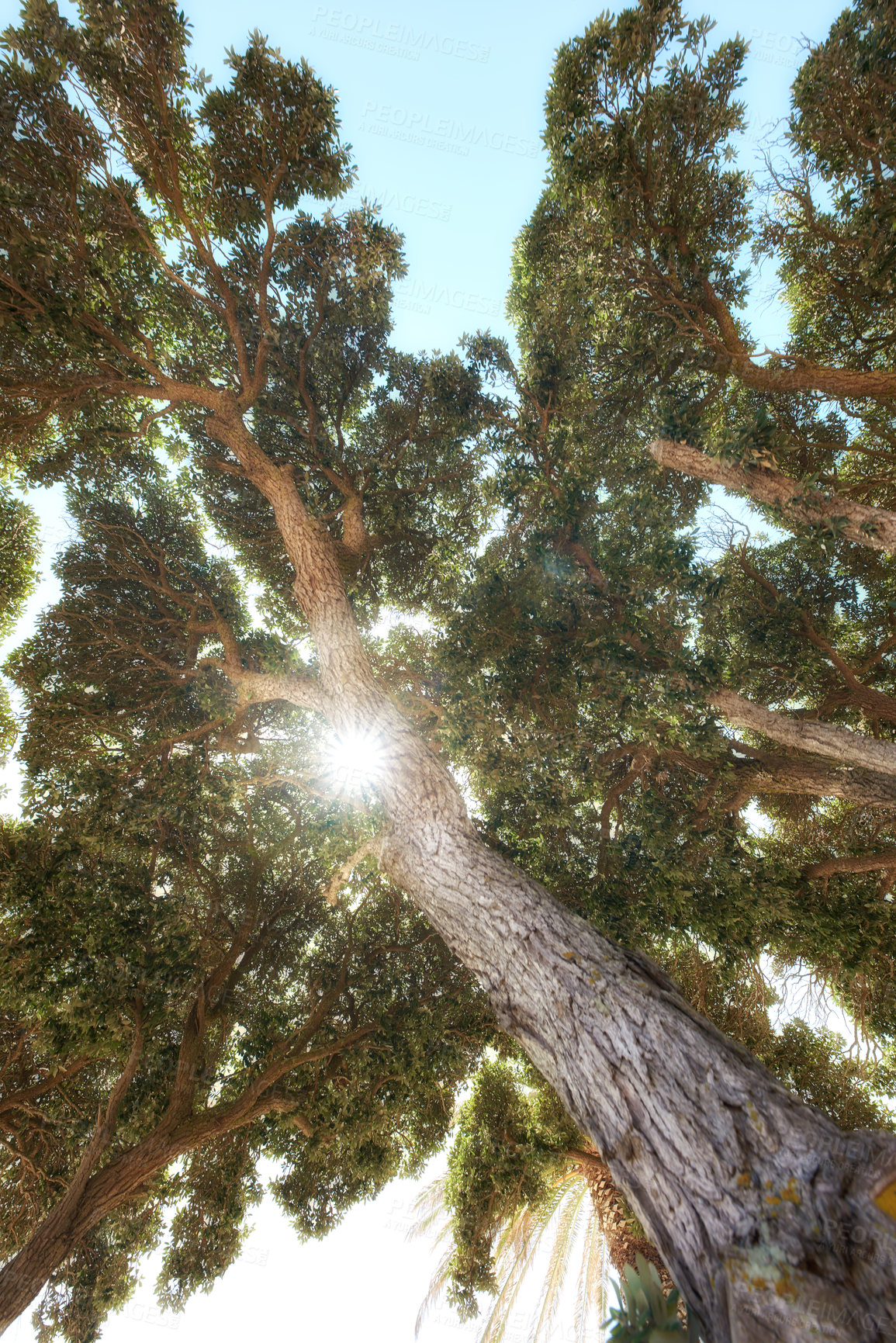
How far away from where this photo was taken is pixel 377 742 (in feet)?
19.9

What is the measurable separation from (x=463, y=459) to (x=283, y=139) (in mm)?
5043

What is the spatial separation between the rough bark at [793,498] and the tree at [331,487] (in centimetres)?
125

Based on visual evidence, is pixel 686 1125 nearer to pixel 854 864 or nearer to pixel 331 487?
pixel 854 864

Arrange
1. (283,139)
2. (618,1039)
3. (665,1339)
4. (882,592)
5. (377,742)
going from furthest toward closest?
(882,592) < (283,139) < (377,742) < (618,1039) < (665,1339)

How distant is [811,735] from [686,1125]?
15.6ft

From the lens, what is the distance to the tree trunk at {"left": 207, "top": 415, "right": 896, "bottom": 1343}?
207 centimetres

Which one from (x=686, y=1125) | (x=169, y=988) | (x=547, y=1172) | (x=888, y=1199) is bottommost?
(x=547, y=1172)

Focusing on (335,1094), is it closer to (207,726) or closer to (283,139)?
(207,726)

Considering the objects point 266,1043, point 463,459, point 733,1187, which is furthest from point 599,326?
point 266,1043

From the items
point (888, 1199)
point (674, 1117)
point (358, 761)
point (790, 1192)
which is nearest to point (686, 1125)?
point (674, 1117)

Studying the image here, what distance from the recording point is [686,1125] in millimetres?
2717

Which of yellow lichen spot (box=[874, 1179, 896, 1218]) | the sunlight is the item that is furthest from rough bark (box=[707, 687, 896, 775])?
yellow lichen spot (box=[874, 1179, 896, 1218])

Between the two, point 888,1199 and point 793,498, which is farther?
point 793,498

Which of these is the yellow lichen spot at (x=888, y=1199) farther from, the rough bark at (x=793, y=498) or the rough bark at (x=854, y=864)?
the rough bark at (x=854, y=864)
